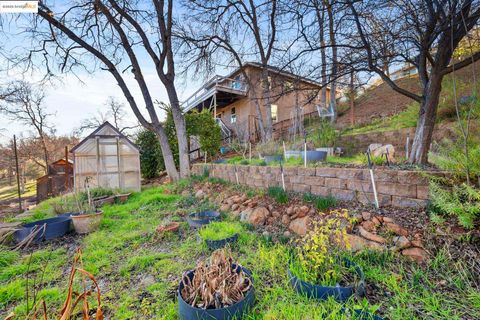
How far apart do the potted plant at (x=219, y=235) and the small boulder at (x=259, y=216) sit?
1.26 feet

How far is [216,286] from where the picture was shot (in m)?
1.61

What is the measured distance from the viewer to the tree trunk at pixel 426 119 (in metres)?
3.26

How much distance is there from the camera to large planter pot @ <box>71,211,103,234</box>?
12.9 ft

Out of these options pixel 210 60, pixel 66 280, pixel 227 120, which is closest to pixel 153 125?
pixel 210 60

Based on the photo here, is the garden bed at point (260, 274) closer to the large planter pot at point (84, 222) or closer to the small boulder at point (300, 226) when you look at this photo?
the small boulder at point (300, 226)

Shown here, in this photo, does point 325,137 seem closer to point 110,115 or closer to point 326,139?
point 326,139

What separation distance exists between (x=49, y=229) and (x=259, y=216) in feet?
12.0

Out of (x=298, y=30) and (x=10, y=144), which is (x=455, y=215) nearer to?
(x=298, y=30)

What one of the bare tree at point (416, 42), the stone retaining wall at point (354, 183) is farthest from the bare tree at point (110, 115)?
the bare tree at point (416, 42)

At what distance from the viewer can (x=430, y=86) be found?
3.29 meters

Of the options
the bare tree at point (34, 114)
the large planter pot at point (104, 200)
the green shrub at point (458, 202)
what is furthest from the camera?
the bare tree at point (34, 114)

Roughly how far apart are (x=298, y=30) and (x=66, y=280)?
5315 mm

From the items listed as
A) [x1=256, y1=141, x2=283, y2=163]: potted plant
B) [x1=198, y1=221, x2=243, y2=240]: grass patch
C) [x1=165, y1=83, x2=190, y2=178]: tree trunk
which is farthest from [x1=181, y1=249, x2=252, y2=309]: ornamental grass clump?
[x1=165, y1=83, x2=190, y2=178]: tree trunk

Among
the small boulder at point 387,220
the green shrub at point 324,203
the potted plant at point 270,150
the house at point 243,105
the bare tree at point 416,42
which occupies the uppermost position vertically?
the house at point 243,105
